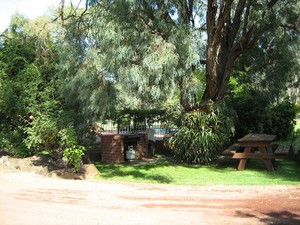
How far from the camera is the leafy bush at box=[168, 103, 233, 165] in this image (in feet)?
41.1

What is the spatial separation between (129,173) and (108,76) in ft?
10.2

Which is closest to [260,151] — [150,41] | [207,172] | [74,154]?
[207,172]

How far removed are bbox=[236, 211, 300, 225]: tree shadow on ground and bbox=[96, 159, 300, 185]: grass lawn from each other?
10.0ft

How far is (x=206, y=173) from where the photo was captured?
36.7 ft

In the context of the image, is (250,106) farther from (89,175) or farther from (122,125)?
(89,175)

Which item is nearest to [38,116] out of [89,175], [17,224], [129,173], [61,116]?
[61,116]

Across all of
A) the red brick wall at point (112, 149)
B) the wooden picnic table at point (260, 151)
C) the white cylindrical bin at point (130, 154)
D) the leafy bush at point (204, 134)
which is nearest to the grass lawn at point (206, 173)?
the wooden picnic table at point (260, 151)

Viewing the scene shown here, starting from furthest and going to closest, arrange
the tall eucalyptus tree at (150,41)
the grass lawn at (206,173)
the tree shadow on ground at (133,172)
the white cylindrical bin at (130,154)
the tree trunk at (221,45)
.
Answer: the white cylindrical bin at (130,154)
the tree trunk at (221,45)
the tree shadow on ground at (133,172)
the tall eucalyptus tree at (150,41)
the grass lawn at (206,173)

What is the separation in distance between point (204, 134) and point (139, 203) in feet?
18.4

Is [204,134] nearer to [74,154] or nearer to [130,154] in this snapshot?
[130,154]

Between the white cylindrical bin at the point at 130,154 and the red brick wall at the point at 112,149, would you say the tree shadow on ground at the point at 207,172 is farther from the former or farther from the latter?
the white cylindrical bin at the point at 130,154

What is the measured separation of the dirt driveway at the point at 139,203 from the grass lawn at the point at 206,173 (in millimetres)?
728

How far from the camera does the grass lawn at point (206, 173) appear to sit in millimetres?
9852

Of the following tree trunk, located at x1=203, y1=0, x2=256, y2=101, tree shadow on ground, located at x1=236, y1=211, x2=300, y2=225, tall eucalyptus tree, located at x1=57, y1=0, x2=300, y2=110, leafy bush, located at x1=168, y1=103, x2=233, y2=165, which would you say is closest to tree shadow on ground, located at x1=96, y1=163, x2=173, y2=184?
leafy bush, located at x1=168, y1=103, x2=233, y2=165
